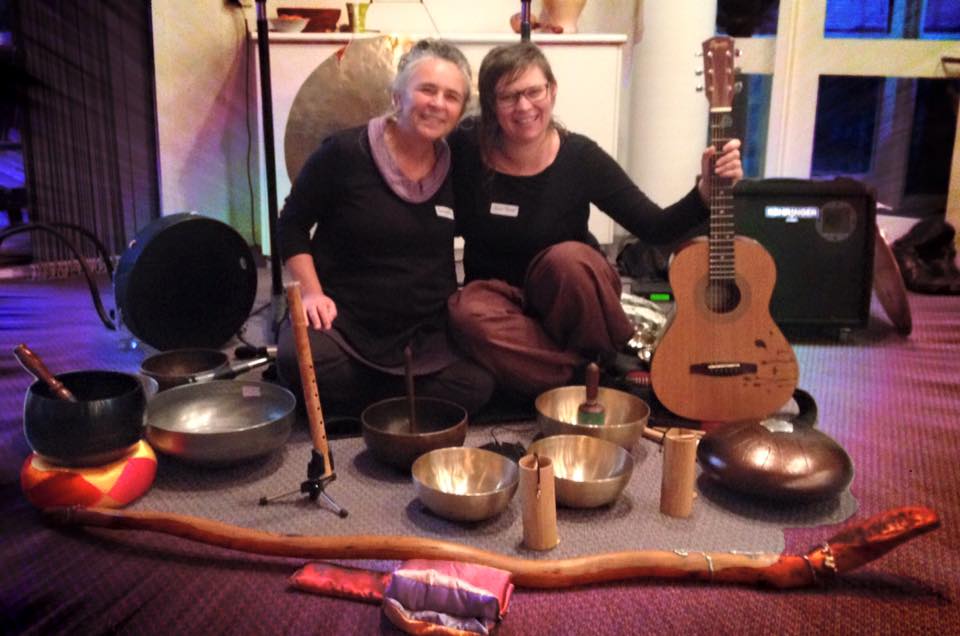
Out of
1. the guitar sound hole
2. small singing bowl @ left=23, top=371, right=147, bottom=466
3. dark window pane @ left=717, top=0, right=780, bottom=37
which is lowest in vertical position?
small singing bowl @ left=23, top=371, right=147, bottom=466

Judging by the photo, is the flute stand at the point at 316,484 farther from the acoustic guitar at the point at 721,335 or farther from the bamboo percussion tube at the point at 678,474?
the acoustic guitar at the point at 721,335

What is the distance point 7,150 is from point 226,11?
1.08 metres

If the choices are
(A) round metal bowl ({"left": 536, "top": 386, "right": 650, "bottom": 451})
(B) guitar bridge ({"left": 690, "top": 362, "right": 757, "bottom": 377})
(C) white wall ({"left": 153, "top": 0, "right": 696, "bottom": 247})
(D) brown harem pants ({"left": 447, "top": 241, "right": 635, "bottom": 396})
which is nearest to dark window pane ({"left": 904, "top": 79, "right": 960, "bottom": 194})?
(C) white wall ({"left": 153, "top": 0, "right": 696, "bottom": 247})

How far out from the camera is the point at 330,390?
1875 millimetres

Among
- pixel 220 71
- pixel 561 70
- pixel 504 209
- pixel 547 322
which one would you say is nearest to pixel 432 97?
pixel 504 209

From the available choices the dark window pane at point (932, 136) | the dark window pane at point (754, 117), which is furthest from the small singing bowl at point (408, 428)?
the dark window pane at point (932, 136)

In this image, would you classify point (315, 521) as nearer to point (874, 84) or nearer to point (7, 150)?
point (7, 150)

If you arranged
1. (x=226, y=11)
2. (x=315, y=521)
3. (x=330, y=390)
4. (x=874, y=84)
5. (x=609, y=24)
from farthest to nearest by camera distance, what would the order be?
(x=874, y=84), (x=609, y=24), (x=226, y=11), (x=330, y=390), (x=315, y=521)

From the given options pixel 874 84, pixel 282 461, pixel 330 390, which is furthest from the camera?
pixel 874 84

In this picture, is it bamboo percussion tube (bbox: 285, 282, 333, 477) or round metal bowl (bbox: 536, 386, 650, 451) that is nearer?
bamboo percussion tube (bbox: 285, 282, 333, 477)

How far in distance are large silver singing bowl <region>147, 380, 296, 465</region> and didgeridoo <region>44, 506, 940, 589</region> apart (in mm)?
310

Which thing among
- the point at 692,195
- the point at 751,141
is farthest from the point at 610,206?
the point at 751,141

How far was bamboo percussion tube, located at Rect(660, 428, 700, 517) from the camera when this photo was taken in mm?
1451

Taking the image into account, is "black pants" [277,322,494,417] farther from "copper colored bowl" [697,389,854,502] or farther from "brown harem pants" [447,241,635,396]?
"copper colored bowl" [697,389,854,502]
